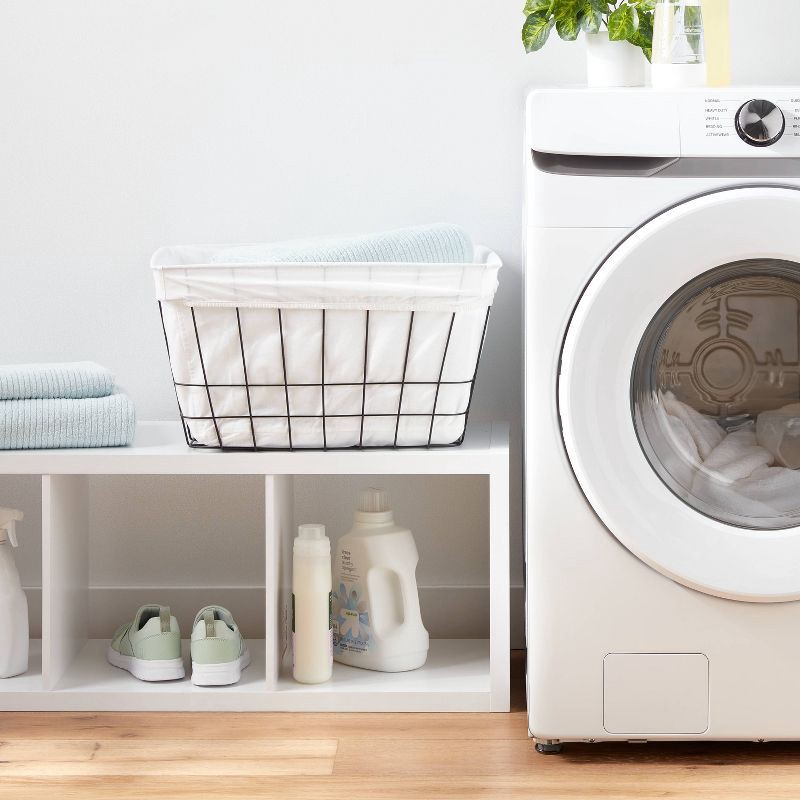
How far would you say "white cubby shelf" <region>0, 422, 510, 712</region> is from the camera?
1277 mm

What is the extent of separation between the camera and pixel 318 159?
1614 mm

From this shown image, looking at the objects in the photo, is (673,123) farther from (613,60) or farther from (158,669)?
(158,669)

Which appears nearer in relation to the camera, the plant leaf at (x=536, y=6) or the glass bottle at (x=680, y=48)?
the glass bottle at (x=680, y=48)

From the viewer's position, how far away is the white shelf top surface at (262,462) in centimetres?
127

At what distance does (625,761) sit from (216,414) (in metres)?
0.66

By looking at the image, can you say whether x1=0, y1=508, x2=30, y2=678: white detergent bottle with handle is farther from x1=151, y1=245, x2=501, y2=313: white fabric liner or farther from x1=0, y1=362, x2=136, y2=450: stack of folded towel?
x1=151, y1=245, x2=501, y2=313: white fabric liner

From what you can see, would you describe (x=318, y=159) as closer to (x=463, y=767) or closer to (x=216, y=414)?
(x=216, y=414)

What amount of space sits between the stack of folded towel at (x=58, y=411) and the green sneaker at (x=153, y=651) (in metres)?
0.26

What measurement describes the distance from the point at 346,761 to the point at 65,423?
1.87 ft

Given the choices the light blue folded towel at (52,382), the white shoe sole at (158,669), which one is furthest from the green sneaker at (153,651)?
the light blue folded towel at (52,382)

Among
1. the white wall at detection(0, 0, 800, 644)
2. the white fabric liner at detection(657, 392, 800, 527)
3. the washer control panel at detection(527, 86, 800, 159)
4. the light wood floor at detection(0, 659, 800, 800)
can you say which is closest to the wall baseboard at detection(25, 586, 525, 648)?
the white wall at detection(0, 0, 800, 644)

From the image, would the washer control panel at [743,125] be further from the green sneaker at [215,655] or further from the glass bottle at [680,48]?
the green sneaker at [215,655]

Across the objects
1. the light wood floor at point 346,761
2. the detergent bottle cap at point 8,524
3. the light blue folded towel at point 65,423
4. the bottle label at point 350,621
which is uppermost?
the light blue folded towel at point 65,423

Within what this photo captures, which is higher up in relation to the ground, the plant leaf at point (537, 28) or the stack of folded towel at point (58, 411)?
the plant leaf at point (537, 28)
